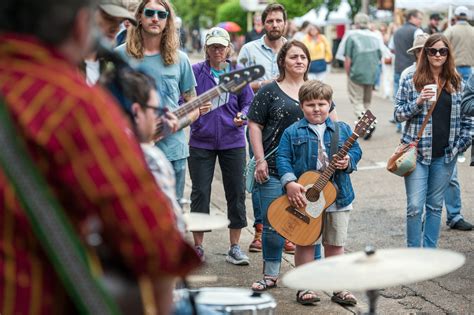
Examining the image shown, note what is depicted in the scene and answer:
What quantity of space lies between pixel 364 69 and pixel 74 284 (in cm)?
1297

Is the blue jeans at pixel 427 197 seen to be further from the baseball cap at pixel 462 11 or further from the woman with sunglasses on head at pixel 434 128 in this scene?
the baseball cap at pixel 462 11

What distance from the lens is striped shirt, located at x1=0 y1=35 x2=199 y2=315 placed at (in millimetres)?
1946

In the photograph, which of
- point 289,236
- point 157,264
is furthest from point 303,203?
point 157,264

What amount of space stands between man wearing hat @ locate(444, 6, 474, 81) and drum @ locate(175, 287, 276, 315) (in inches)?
403

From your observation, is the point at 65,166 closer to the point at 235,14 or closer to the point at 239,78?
the point at 239,78

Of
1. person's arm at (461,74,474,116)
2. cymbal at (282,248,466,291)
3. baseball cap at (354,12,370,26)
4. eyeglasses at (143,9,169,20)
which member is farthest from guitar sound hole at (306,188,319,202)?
baseball cap at (354,12,370,26)

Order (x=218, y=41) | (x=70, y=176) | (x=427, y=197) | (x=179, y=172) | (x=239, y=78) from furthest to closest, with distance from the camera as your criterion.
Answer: (x=218, y=41) → (x=427, y=197) → (x=179, y=172) → (x=239, y=78) → (x=70, y=176)

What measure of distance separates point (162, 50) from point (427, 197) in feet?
7.69

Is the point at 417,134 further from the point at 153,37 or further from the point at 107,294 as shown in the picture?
the point at 107,294

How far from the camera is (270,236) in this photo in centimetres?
622

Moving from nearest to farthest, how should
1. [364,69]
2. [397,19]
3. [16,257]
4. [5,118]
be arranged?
[5,118] < [16,257] < [364,69] < [397,19]

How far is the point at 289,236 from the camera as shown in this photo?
584 centimetres

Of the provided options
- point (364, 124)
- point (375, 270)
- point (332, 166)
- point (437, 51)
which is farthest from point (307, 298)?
point (375, 270)

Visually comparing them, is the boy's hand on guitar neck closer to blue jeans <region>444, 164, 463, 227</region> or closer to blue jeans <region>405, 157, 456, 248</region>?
blue jeans <region>405, 157, 456, 248</region>
